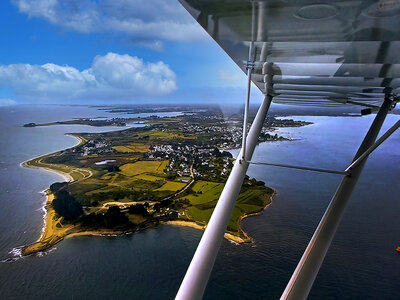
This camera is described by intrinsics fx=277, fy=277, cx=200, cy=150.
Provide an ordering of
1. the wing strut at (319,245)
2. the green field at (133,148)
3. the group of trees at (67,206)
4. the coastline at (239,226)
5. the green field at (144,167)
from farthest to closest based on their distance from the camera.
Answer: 1. the green field at (133,148)
2. the green field at (144,167)
3. the group of trees at (67,206)
4. the coastline at (239,226)
5. the wing strut at (319,245)

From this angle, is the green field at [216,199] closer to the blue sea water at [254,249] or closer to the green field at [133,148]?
the blue sea water at [254,249]

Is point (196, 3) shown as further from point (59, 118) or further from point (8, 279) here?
point (59, 118)

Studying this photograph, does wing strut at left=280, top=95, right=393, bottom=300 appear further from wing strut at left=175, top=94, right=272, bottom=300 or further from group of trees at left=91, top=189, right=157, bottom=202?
group of trees at left=91, top=189, right=157, bottom=202

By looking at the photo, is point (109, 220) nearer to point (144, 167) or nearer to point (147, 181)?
point (147, 181)

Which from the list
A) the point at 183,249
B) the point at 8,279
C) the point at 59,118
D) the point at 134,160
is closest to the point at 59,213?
the point at 8,279

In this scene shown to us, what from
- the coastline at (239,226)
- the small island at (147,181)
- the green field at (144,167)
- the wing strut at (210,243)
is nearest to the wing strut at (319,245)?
the wing strut at (210,243)
